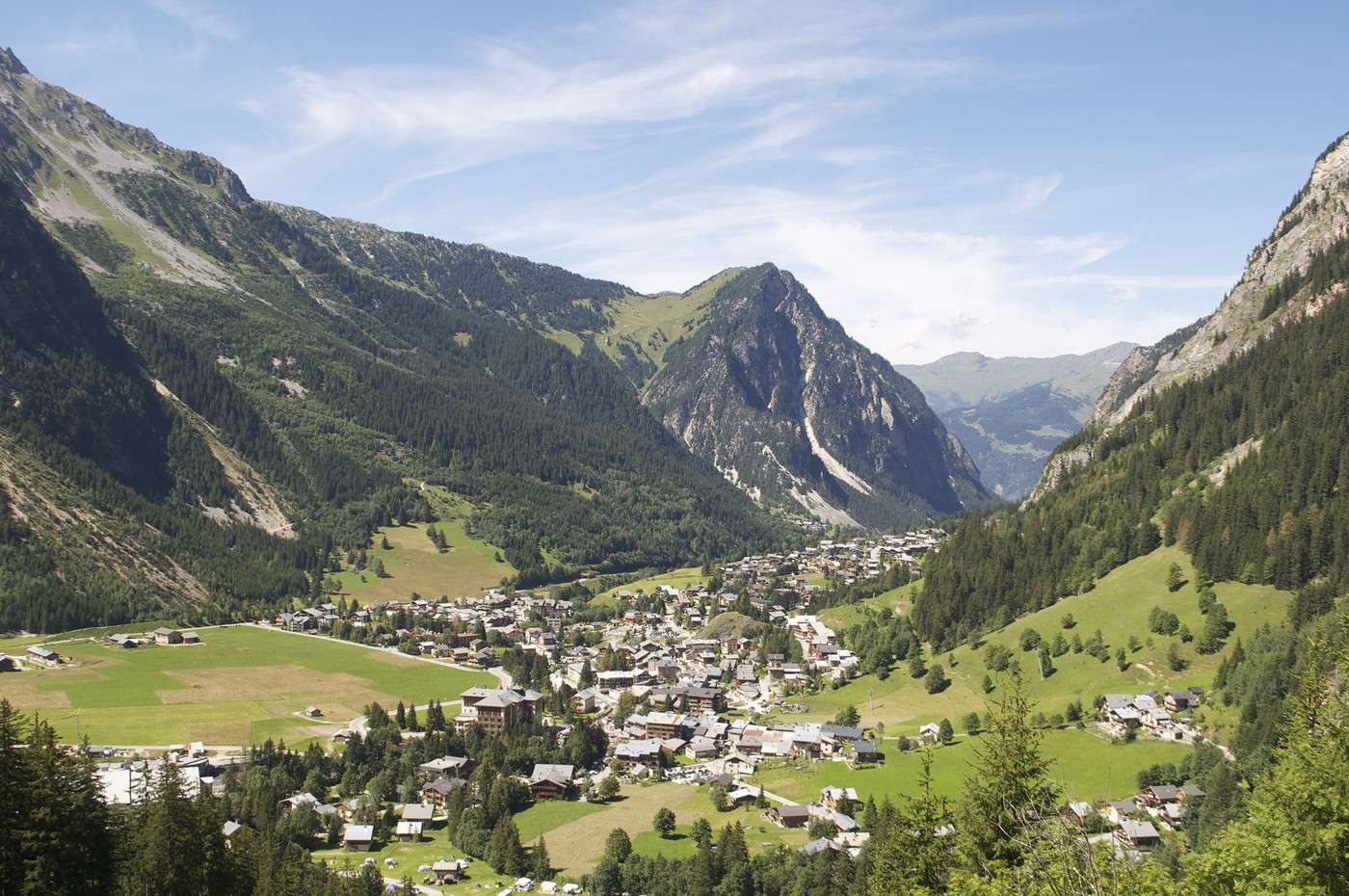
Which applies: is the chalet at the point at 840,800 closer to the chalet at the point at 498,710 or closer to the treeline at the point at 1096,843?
the chalet at the point at 498,710

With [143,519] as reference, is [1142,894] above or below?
below

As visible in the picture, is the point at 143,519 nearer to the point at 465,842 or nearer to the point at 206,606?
the point at 206,606

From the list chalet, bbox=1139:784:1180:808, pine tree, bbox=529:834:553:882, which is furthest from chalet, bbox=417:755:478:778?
chalet, bbox=1139:784:1180:808

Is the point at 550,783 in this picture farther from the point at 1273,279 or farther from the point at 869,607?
the point at 1273,279

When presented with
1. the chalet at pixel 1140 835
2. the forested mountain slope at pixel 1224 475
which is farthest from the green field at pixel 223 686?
A: the chalet at pixel 1140 835

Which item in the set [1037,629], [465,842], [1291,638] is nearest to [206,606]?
[465,842]

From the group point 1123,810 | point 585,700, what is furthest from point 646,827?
point 585,700

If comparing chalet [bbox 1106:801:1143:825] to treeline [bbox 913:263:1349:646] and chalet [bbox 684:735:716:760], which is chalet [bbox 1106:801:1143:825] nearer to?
treeline [bbox 913:263:1349:646]
